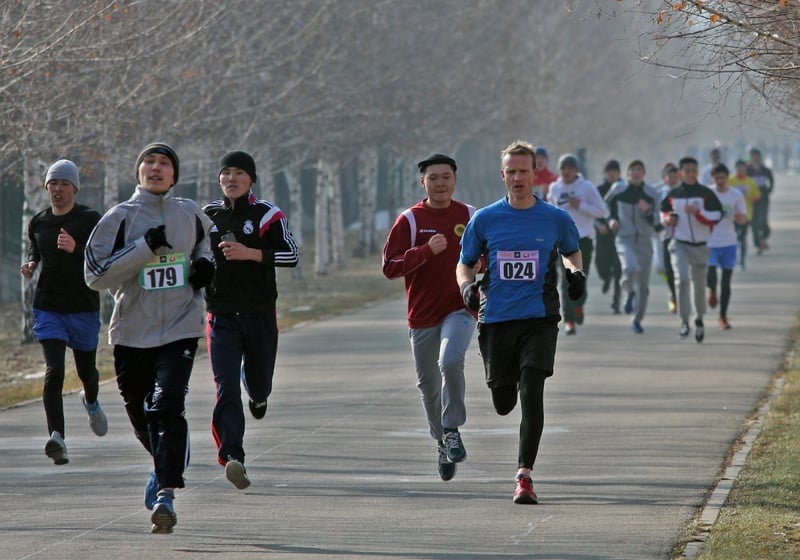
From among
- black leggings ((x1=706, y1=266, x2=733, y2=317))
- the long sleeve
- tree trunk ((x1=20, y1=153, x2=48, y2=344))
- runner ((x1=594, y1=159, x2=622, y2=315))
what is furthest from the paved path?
runner ((x1=594, y1=159, x2=622, y2=315))

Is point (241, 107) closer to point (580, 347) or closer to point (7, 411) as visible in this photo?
point (580, 347)

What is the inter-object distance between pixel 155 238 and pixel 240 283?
1.23m

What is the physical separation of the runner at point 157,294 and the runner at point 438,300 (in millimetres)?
1590

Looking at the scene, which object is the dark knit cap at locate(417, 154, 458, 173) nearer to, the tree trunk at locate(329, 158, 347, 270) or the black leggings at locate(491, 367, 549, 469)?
the black leggings at locate(491, 367, 549, 469)

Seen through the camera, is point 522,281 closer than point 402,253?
Yes

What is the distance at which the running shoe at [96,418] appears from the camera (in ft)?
36.8

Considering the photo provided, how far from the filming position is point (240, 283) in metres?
9.17

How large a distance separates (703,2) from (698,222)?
30.9ft

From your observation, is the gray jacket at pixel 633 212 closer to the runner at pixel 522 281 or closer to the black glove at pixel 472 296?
the runner at pixel 522 281

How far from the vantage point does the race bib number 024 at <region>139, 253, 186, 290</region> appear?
8.04 meters

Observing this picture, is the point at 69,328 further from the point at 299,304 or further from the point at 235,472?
the point at 299,304

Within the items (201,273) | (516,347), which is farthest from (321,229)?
(201,273)

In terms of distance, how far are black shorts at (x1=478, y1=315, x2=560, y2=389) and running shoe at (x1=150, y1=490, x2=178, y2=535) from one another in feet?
6.12

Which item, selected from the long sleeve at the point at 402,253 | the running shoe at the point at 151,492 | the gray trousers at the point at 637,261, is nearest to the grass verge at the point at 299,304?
the gray trousers at the point at 637,261
